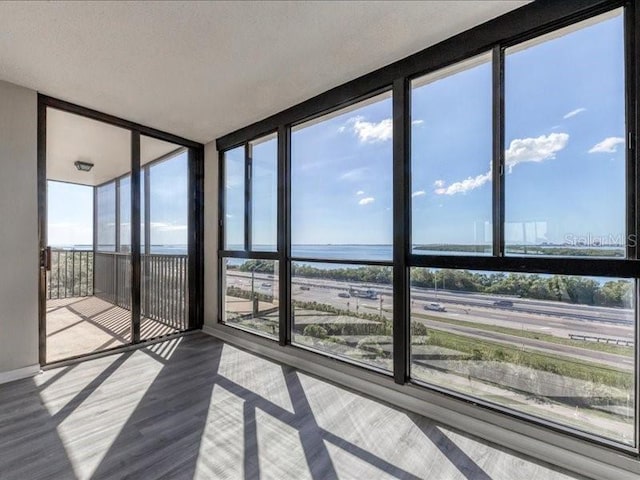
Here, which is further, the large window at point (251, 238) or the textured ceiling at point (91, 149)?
the large window at point (251, 238)

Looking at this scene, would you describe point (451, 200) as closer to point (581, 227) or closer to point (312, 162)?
point (581, 227)

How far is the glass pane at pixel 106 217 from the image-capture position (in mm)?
3650

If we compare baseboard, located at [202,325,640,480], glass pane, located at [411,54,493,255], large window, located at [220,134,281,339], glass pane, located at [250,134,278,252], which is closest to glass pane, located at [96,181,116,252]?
large window, located at [220,134,281,339]

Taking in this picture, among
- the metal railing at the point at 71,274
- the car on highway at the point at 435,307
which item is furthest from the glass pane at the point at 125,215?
the car on highway at the point at 435,307

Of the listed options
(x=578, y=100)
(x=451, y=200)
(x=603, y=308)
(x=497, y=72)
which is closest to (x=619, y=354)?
(x=603, y=308)

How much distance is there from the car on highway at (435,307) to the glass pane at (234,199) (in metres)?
2.39

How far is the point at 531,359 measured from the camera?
191cm

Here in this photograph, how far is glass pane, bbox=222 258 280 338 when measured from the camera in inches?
138

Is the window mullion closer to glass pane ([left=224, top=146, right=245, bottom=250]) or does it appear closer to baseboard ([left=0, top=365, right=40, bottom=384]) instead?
glass pane ([left=224, top=146, right=245, bottom=250])

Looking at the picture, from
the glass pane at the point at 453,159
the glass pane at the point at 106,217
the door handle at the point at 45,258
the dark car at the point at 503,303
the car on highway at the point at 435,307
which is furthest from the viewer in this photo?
the glass pane at the point at 106,217

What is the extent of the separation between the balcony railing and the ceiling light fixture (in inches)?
41.2

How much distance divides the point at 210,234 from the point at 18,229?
189 cm

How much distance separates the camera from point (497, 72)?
2006mm

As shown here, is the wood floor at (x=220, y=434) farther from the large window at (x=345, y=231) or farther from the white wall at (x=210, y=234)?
the white wall at (x=210, y=234)
